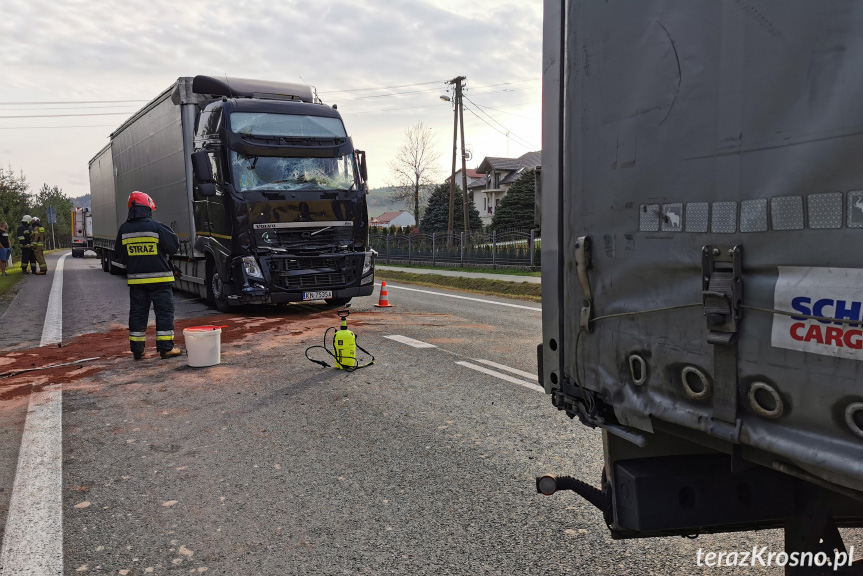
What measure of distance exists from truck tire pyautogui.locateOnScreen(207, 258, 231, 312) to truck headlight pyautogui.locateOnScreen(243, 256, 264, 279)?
76 cm

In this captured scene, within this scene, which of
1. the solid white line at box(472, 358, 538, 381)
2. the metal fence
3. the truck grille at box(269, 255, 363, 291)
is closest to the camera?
the solid white line at box(472, 358, 538, 381)

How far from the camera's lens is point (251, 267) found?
34.2 feet

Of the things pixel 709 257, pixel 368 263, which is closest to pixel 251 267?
pixel 368 263

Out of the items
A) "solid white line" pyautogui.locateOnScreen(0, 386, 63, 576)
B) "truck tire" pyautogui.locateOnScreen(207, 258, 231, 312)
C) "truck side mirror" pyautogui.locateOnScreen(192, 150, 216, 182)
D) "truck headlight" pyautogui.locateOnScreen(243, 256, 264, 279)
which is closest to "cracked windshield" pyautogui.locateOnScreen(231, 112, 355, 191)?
"truck side mirror" pyautogui.locateOnScreen(192, 150, 216, 182)

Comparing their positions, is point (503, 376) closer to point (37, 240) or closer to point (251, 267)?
point (251, 267)

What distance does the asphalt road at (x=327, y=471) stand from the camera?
306cm

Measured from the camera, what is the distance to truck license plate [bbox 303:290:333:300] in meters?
10.8

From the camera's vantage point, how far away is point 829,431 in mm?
1488

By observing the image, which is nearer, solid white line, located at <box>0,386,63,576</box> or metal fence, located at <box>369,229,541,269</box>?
solid white line, located at <box>0,386,63,576</box>

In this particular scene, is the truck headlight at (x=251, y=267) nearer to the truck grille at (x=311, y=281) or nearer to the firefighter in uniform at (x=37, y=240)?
the truck grille at (x=311, y=281)

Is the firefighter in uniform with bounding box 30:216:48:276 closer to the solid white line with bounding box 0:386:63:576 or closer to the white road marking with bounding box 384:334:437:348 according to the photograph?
the white road marking with bounding box 384:334:437:348

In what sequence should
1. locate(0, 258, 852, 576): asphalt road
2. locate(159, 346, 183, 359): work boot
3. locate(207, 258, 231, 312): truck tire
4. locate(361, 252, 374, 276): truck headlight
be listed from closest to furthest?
locate(0, 258, 852, 576): asphalt road < locate(159, 346, 183, 359): work boot < locate(207, 258, 231, 312): truck tire < locate(361, 252, 374, 276): truck headlight

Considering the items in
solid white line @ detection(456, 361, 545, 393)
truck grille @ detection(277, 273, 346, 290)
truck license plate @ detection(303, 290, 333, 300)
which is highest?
truck grille @ detection(277, 273, 346, 290)

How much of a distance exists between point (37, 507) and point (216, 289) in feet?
26.9
